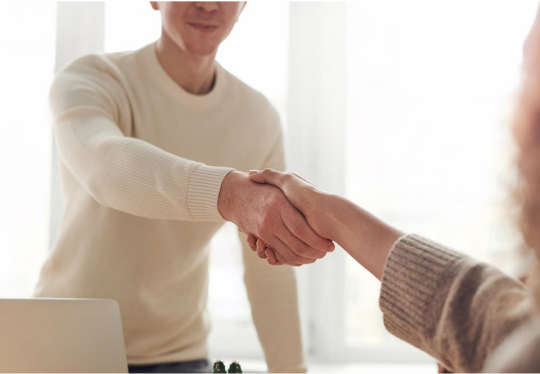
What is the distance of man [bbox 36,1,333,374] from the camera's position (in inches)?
50.1

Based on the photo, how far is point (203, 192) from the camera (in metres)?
1.25

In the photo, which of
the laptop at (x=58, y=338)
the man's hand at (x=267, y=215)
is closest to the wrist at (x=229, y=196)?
the man's hand at (x=267, y=215)

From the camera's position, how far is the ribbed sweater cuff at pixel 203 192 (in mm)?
1242

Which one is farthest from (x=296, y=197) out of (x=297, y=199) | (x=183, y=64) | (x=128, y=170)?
(x=183, y=64)

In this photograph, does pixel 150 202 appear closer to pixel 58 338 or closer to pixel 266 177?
pixel 266 177

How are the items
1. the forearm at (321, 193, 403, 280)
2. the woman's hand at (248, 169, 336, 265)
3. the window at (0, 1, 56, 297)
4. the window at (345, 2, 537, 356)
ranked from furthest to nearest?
the window at (0, 1, 56, 297) → the window at (345, 2, 537, 356) → the woman's hand at (248, 169, 336, 265) → the forearm at (321, 193, 403, 280)

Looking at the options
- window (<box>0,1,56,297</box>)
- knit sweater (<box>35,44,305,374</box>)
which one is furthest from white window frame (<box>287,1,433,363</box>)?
window (<box>0,1,56,297</box>)

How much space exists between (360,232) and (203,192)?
36cm

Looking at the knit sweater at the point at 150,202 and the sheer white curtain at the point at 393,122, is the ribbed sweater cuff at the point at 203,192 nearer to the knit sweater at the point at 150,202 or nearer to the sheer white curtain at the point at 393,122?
the knit sweater at the point at 150,202

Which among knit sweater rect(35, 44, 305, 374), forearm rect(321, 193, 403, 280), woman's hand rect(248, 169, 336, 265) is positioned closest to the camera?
forearm rect(321, 193, 403, 280)

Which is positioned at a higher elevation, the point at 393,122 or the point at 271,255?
the point at 393,122

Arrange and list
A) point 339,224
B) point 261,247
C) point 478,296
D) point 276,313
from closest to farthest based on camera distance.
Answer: point 478,296 < point 339,224 < point 261,247 < point 276,313

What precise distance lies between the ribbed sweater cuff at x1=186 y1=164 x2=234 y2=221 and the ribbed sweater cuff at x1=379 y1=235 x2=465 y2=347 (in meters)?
0.50

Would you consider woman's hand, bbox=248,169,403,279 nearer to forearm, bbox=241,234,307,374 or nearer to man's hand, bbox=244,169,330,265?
man's hand, bbox=244,169,330,265
